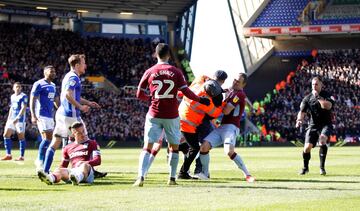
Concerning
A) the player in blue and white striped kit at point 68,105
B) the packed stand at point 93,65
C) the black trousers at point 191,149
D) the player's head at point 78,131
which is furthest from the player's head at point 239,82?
the packed stand at point 93,65

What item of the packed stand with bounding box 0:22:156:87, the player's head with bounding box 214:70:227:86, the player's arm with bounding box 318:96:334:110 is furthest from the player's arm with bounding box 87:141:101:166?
the packed stand with bounding box 0:22:156:87

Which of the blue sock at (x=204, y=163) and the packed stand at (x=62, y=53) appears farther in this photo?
the packed stand at (x=62, y=53)

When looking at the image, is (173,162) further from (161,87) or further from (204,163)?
(204,163)

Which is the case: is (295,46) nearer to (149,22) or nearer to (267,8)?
(267,8)

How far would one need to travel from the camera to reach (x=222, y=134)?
16.0 meters

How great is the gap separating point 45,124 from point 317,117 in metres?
6.26

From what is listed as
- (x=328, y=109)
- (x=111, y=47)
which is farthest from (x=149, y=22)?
(x=328, y=109)

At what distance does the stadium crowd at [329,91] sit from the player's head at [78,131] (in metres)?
43.0

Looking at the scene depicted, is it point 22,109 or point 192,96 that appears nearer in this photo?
point 192,96

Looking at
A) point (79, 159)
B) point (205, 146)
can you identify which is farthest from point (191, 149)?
point (79, 159)

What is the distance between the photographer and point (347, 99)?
62.1m

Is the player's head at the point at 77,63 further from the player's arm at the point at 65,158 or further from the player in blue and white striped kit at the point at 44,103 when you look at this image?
the player in blue and white striped kit at the point at 44,103

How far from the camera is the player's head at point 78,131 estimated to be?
1490 centimetres

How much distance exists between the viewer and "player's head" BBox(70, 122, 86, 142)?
14.9 meters
